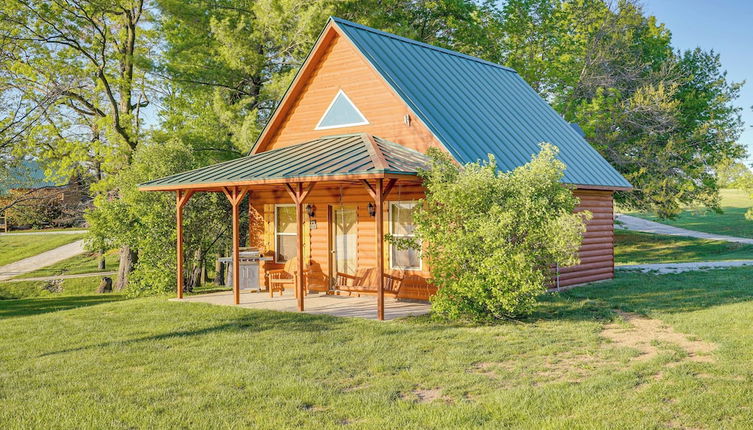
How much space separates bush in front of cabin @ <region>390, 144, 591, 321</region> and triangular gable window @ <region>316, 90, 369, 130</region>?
4609 millimetres

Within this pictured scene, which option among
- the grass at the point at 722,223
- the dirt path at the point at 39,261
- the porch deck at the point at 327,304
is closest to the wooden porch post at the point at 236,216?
the porch deck at the point at 327,304

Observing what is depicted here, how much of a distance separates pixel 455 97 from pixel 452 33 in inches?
584

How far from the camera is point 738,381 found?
767 cm

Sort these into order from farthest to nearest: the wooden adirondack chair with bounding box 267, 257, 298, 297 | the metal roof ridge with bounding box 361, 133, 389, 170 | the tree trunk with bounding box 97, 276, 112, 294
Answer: the tree trunk with bounding box 97, 276, 112, 294 < the wooden adirondack chair with bounding box 267, 257, 298, 297 < the metal roof ridge with bounding box 361, 133, 389, 170

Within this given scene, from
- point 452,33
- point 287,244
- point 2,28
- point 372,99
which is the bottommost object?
point 287,244

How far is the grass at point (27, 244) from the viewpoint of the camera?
37.2 meters

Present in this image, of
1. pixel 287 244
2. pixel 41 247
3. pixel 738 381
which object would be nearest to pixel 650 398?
pixel 738 381

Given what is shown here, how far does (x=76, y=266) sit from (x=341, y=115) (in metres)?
22.3

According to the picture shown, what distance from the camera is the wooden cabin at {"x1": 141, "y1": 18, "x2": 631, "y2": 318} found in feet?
47.5

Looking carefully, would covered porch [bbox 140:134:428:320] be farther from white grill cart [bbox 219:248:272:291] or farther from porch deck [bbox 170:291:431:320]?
white grill cart [bbox 219:248:272:291]

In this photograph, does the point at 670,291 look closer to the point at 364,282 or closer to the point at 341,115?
the point at 364,282

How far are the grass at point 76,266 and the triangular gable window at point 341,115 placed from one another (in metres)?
17.4

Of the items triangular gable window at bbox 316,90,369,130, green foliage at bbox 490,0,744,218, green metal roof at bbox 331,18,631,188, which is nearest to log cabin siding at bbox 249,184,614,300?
green metal roof at bbox 331,18,631,188

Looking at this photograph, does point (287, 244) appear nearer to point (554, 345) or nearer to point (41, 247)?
point (554, 345)
